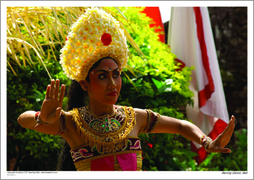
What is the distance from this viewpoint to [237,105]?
5.25 metres

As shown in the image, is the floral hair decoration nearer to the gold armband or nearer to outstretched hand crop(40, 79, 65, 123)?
outstretched hand crop(40, 79, 65, 123)

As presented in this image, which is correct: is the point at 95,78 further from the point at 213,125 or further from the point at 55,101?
the point at 213,125

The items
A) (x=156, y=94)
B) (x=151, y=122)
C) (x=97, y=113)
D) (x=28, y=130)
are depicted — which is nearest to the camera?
(x=97, y=113)

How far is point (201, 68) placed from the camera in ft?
11.9

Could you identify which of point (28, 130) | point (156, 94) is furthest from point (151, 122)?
point (28, 130)

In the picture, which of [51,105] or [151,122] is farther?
→ [151,122]

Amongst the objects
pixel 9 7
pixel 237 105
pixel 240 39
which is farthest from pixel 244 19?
pixel 9 7

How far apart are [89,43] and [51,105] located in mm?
439

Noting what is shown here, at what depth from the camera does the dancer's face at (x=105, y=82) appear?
67.4 inches

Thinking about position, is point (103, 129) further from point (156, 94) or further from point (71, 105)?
point (156, 94)

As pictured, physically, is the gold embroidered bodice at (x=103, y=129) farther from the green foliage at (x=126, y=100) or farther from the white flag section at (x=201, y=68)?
the white flag section at (x=201, y=68)

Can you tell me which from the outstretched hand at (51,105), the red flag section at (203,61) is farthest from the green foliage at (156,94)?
the outstretched hand at (51,105)

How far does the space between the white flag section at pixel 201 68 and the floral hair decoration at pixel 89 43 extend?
2043 millimetres

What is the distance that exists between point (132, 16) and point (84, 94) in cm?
161
